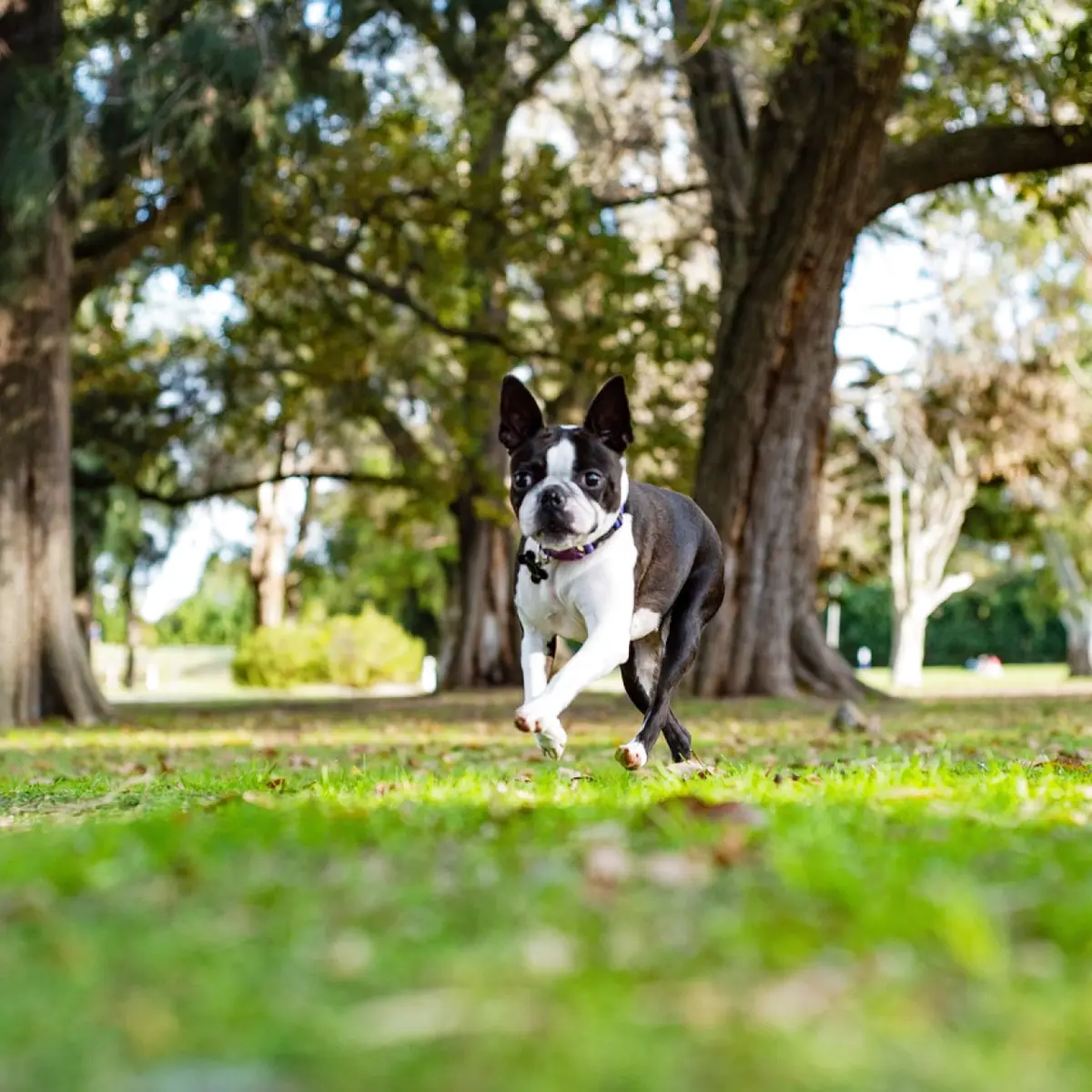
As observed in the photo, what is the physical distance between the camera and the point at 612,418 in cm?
666

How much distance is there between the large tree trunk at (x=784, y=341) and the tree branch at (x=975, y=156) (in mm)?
574

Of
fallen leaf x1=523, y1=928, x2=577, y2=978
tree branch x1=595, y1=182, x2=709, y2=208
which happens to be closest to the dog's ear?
fallen leaf x1=523, y1=928, x2=577, y2=978

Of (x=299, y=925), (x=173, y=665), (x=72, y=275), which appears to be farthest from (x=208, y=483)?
(x=299, y=925)

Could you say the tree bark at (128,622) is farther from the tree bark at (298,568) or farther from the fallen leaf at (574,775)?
the fallen leaf at (574,775)

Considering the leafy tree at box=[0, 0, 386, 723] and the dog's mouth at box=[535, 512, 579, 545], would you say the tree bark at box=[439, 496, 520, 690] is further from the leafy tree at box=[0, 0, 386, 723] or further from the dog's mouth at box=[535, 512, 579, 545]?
the dog's mouth at box=[535, 512, 579, 545]

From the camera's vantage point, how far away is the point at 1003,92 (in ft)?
69.5

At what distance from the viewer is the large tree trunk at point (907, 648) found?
39625 mm

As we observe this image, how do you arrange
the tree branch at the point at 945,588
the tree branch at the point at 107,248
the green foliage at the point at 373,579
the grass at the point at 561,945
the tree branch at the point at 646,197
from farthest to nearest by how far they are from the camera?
the green foliage at the point at 373,579
the tree branch at the point at 945,588
the tree branch at the point at 646,197
the tree branch at the point at 107,248
the grass at the point at 561,945

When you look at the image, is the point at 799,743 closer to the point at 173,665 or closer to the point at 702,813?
the point at 702,813

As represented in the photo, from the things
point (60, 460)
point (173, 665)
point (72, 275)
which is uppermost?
point (72, 275)

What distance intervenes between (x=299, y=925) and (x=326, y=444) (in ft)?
111

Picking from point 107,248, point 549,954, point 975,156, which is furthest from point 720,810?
point 107,248

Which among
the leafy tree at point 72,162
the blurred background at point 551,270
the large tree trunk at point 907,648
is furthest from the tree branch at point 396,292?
the large tree trunk at point 907,648

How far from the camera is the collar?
6461 mm
